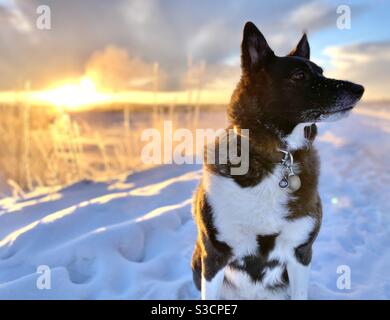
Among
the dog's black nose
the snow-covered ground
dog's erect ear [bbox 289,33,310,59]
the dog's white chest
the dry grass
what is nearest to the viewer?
the dog's white chest

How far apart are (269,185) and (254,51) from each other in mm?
950

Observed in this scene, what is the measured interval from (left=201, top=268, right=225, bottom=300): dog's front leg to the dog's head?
1.12m

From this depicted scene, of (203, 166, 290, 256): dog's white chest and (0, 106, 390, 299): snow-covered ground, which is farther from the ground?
(203, 166, 290, 256): dog's white chest

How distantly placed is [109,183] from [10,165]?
2418 mm

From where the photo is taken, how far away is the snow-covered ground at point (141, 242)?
358 centimetres

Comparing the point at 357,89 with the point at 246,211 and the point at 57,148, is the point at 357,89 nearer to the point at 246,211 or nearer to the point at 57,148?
the point at 246,211

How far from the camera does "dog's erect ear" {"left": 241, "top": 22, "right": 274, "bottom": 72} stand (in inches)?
116

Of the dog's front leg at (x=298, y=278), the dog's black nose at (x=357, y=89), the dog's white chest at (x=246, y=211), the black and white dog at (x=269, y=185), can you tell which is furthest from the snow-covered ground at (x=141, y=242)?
the dog's black nose at (x=357, y=89)

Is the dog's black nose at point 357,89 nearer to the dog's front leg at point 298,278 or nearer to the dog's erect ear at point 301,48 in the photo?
the dog's erect ear at point 301,48

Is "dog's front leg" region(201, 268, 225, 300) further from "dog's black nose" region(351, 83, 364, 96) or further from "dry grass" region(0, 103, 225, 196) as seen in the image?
"dry grass" region(0, 103, 225, 196)

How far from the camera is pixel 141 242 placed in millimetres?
4379

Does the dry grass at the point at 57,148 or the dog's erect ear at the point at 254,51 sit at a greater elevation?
the dog's erect ear at the point at 254,51

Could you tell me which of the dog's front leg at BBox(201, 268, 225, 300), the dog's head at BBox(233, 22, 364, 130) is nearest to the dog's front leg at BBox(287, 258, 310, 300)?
the dog's front leg at BBox(201, 268, 225, 300)
